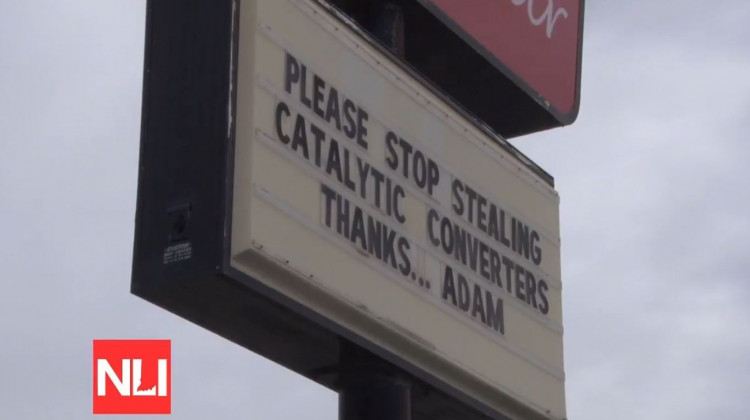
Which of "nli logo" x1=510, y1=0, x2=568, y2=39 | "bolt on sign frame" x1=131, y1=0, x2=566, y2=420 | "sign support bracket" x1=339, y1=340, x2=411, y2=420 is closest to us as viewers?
"bolt on sign frame" x1=131, y1=0, x2=566, y2=420

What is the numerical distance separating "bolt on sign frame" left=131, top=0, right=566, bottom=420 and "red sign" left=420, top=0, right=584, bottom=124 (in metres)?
0.59

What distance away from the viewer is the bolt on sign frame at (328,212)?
787 centimetres

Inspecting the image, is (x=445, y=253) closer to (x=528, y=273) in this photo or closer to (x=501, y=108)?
(x=528, y=273)

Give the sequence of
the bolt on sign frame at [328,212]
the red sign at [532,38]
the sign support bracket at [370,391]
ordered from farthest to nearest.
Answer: the red sign at [532,38]
the sign support bracket at [370,391]
the bolt on sign frame at [328,212]

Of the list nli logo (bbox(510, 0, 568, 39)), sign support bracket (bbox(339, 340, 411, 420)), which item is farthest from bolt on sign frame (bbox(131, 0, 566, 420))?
nli logo (bbox(510, 0, 568, 39))

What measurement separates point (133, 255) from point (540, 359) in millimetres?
2865

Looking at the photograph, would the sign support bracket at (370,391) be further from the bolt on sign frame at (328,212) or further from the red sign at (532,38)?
the red sign at (532,38)

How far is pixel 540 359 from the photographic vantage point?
9945 millimetres

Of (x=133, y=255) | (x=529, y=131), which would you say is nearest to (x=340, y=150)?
(x=133, y=255)

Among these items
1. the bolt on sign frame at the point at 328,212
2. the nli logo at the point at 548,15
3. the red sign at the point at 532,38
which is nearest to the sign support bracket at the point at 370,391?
the bolt on sign frame at the point at 328,212

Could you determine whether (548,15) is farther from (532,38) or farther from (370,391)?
(370,391)

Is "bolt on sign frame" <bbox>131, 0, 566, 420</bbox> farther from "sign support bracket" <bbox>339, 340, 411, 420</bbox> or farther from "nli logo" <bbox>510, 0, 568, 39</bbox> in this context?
"nli logo" <bbox>510, 0, 568, 39</bbox>

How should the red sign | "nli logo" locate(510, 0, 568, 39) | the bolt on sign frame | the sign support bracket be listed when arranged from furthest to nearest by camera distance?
"nli logo" locate(510, 0, 568, 39) → the red sign → the sign support bracket → the bolt on sign frame

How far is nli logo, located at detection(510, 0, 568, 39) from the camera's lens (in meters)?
10.9
